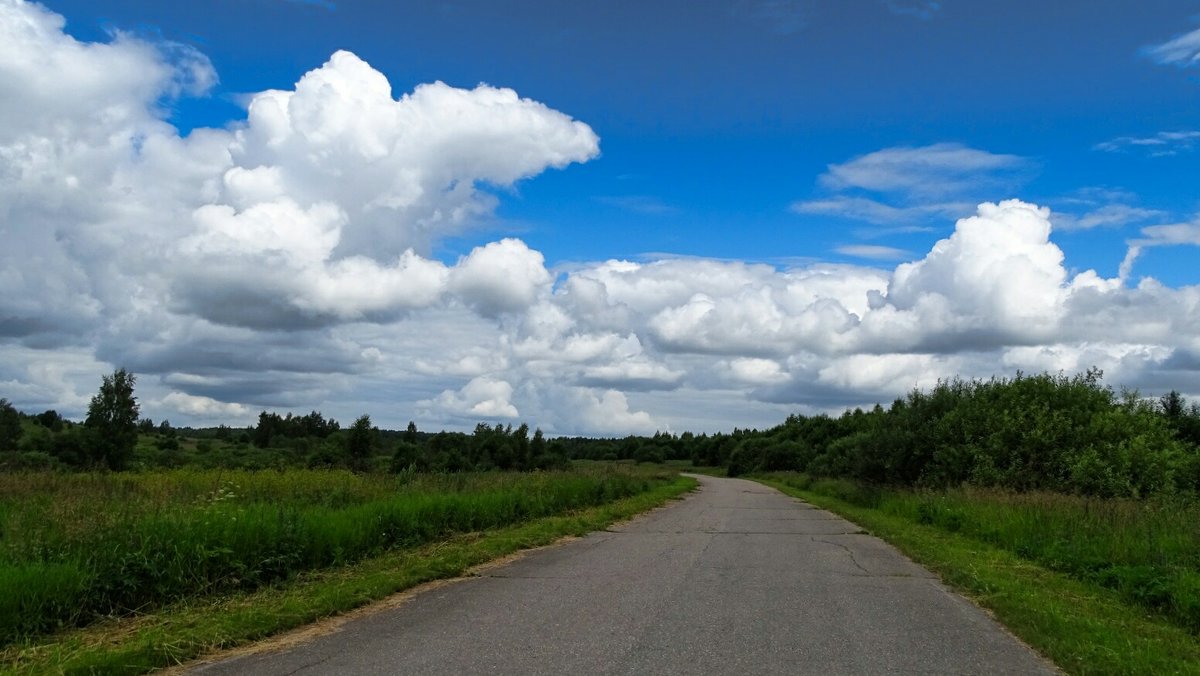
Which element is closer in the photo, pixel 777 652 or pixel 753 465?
pixel 777 652

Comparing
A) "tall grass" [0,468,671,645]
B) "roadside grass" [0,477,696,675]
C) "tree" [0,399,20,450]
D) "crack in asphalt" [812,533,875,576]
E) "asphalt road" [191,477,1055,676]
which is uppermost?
"tree" [0,399,20,450]

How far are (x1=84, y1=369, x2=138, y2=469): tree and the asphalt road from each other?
3350 cm

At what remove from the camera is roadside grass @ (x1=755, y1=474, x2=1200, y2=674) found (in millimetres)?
7895

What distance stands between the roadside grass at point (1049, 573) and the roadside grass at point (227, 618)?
7400mm

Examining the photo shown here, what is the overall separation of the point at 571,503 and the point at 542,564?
1139 centimetres

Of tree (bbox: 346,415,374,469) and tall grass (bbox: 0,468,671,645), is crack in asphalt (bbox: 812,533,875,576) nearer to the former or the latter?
tall grass (bbox: 0,468,671,645)

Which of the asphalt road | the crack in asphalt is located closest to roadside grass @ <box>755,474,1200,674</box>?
the asphalt road

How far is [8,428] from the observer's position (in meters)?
31.6

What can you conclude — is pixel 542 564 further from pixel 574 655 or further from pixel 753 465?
pixel 753 465

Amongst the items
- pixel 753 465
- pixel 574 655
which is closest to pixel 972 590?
pixel 574 655

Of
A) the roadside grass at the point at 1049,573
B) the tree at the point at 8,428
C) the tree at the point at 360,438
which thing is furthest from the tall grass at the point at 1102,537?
the tree at the point at 8,428

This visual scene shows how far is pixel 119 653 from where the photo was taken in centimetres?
670

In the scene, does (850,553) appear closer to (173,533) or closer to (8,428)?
(173,533)

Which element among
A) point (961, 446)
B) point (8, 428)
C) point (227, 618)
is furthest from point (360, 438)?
point (227, 618)
